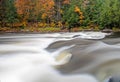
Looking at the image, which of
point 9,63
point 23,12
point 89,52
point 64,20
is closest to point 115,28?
point 64,20

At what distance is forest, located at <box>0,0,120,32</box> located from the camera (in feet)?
105

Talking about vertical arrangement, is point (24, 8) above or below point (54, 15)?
above

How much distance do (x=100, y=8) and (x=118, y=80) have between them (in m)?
26.3

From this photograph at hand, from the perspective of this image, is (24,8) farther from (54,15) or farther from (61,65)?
(61,65)

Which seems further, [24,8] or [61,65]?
[24,8]

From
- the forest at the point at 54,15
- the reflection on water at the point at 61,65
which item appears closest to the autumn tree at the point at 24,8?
the forest at the point at 54,15

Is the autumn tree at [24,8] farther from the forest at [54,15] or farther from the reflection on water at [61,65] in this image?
the reflection on water at [61,65]

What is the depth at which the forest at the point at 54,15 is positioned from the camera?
32.1 m

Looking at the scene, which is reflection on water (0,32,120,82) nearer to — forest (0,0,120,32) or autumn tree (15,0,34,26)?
forest (0,0,120,32)

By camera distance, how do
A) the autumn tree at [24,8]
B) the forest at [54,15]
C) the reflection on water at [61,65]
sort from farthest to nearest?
1. the autumn tree at [24,8]
2. the forest at [54,15]
3. the reflection on water at [61,65]

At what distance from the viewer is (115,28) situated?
30.5 m

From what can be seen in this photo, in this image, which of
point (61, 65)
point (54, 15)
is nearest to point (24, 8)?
point (54, 15)

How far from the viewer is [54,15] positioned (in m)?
35.6

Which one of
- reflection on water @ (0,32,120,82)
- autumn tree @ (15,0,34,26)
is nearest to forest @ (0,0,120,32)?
autumn tree @ (15,0,34,26)
